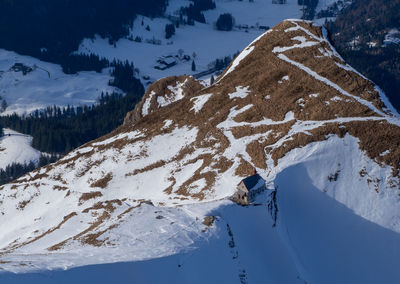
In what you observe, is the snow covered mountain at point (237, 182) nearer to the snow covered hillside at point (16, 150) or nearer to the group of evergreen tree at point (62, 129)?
the snow covered hillside at point (16, 150)

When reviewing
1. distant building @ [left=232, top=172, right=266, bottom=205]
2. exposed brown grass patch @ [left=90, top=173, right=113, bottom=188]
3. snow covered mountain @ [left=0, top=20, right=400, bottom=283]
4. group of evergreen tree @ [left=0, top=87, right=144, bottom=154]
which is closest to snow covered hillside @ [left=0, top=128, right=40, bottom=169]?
group of evergreen tree @ [left=0, top=87, right=144, bottom=154]

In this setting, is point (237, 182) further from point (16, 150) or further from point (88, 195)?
point (16, 150)

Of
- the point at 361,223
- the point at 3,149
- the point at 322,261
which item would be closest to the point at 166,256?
the point at 322,261

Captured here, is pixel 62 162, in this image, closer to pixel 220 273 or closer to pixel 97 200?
pixel 97 200

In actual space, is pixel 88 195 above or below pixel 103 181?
below

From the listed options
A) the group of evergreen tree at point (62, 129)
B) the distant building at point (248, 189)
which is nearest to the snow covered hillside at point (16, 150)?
the group of evergreen tree at point (62, 129)

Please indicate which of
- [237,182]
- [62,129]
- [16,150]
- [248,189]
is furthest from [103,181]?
[62,129]

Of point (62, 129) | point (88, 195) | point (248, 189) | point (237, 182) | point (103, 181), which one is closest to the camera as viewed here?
point (248, 189)
